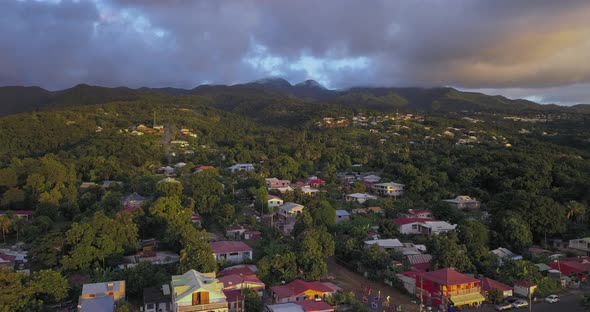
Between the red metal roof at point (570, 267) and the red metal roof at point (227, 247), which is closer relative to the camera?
the red metal roof at point (570, 267)

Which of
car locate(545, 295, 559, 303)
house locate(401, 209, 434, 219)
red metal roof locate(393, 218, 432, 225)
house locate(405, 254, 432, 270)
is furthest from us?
house locate(401, 209, 434, 219)

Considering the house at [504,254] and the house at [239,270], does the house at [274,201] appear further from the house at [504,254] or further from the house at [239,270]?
the house at [504,254]

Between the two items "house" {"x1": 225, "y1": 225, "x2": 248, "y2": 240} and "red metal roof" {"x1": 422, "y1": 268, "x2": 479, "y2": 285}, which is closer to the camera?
"red metal roof" {"x1": 422, "y1": 268, "x2": 479, "y2": 285}

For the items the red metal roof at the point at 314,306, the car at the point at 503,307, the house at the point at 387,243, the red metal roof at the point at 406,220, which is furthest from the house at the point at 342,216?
the red metal roof at the point at 314,306

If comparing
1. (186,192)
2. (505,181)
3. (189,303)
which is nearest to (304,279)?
(189,303)

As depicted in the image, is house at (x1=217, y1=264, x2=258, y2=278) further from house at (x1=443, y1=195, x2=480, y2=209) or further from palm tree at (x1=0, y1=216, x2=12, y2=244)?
house at (x1=443, y1=195, x2=480, y2=209)

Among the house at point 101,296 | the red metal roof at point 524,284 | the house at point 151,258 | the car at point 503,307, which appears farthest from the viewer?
the house at point 151,258

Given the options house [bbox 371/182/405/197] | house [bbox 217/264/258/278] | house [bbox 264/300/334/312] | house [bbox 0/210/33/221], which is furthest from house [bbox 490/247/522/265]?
house [bbox 0/210/33/221]
